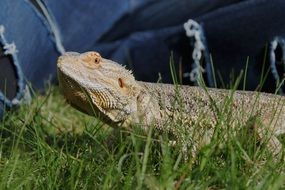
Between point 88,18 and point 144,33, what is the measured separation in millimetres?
403

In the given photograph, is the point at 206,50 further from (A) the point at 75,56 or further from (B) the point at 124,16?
(A) the point at 75,56

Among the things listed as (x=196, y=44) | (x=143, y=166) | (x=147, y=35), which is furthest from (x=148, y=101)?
(x=147, y=35)

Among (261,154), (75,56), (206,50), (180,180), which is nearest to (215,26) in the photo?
(206,50)

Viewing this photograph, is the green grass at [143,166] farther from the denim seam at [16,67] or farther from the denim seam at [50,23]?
the denim seam at [50,23]

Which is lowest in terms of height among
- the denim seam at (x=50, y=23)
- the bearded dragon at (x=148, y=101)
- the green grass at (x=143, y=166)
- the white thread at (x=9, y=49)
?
the green grass at (x=143, y=166)

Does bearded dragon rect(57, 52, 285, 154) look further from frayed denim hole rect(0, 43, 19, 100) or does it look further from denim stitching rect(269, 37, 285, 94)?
frayed denim hole rect(0, 43, 19, 100)

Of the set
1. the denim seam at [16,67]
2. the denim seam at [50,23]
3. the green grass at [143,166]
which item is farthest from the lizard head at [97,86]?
the denim seam at [50,23]

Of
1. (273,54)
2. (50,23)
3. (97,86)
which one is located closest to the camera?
(97,86)

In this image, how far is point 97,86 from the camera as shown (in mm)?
2617

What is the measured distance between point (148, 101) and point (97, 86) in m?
0.24

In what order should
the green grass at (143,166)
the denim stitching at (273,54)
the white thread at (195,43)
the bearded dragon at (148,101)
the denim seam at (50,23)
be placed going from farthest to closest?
the white thread at (195,43)
the denim seam at (50,23)
the denim stitching at (273,54)
the bearded dragon at (148,101)
the green grass at (143,166)

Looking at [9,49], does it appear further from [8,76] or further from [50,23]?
[50,23]

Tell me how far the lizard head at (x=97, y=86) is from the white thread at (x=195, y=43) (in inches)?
34.7

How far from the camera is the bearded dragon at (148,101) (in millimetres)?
2527
